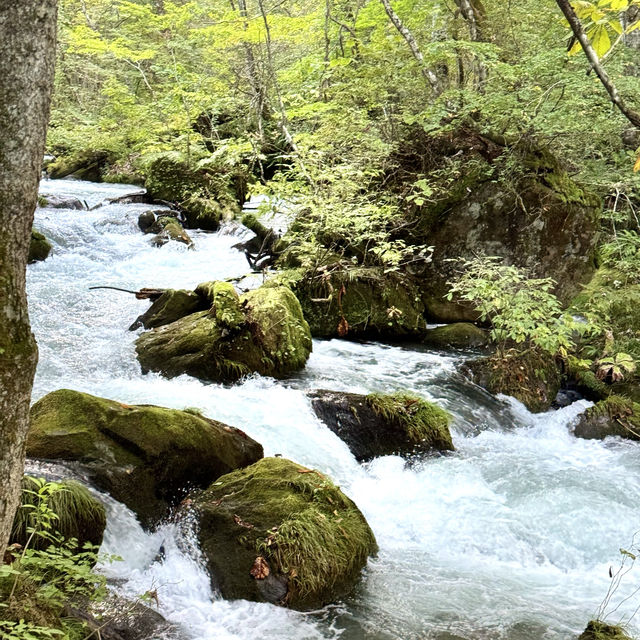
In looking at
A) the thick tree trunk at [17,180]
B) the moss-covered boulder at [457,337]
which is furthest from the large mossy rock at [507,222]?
the thick tree trunk at [17,180]

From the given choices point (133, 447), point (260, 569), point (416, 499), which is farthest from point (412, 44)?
point (260, 569)

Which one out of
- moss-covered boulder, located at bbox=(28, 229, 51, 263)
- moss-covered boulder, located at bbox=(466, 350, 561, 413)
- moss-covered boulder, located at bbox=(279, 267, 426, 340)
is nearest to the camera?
moss-covered boulder, located at bbox=(466, 350, 561, 413)

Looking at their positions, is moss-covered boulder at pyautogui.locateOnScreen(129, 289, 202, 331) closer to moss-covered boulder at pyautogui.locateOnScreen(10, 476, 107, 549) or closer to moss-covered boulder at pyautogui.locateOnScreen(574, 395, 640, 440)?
moss-covered boulder at pyautogui.locateOnScreen(10, 476, 107, 549)

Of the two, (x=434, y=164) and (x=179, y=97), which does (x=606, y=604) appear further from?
(x=179, y=97)

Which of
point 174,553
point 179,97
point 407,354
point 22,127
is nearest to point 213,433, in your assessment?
point 174,553

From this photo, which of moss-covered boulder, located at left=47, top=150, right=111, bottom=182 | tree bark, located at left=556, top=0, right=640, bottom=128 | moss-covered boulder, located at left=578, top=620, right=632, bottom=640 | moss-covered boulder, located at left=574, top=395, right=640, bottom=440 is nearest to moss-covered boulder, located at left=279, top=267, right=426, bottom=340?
moss-covered boulder, located at left=574, top=395, right=640, bottom=440

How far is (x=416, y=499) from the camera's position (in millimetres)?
5609

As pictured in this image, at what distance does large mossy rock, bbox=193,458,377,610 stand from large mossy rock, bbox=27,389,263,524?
0.95ft

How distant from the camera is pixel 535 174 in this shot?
33.3 ft

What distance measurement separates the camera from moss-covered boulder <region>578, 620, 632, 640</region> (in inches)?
139

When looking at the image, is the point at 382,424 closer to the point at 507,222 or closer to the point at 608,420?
the point at 608,420

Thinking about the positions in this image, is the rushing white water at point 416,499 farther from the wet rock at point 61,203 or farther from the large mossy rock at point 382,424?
the wet rock at point 61,203

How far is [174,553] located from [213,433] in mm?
1137

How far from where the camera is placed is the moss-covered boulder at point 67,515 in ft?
11.4
